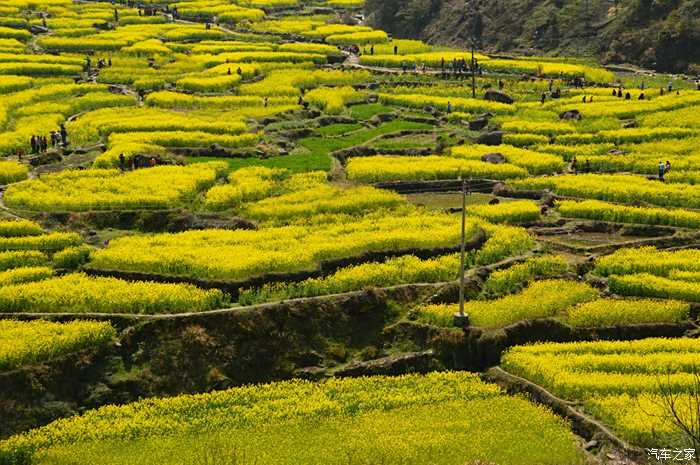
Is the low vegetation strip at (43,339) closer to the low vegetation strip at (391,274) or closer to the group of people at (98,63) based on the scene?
the low vegetation strip at (391,274)

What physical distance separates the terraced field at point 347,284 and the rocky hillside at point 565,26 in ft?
74.4

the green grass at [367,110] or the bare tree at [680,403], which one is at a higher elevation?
the green grass at [367,110]

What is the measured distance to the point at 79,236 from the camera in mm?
39594

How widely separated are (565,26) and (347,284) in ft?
257

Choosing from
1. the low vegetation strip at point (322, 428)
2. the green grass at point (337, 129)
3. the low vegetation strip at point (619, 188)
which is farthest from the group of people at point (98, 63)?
the low vegetation strip at point (322, 428)

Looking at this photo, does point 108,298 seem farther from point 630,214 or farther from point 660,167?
point 660,167

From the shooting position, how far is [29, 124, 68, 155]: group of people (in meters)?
54.9

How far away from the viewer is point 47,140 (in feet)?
190

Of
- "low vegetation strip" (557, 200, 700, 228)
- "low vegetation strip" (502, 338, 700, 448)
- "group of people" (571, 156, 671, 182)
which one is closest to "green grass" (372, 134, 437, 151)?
"group of people" (571, 156, 671, 182)

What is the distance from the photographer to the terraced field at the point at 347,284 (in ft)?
84.5

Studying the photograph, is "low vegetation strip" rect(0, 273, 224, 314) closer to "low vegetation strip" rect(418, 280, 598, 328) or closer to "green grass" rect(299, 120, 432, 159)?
"low vegetation strip" rect(418, 280, 598, 328)

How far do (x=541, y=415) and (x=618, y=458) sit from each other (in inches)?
120

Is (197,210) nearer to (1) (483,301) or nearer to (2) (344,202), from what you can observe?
(2) (344,202)

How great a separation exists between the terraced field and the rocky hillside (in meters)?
22.7
